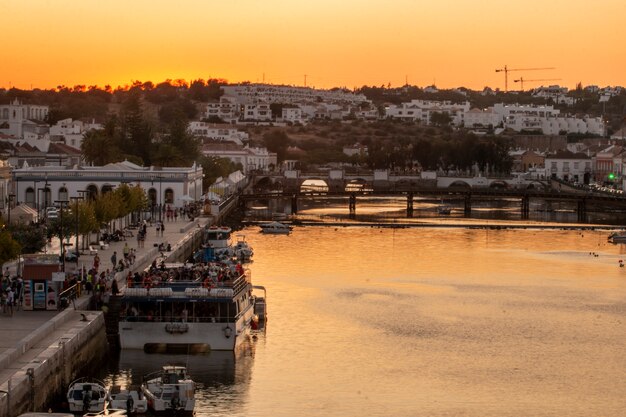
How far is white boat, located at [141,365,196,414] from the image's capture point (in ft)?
89.2

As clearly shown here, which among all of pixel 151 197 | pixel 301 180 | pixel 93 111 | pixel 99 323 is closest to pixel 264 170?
pixel 301 180

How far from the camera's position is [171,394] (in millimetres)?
27312

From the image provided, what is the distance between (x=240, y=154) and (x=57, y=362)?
109378 mm

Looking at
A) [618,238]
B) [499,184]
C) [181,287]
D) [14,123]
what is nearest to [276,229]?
[618,238]

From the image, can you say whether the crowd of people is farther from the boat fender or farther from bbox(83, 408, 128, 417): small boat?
bbox(83, 408, 128, 417): small boat

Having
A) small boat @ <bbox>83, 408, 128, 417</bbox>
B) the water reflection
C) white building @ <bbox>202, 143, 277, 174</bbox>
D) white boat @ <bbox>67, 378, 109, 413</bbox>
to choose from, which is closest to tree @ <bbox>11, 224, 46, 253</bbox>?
the water reflection

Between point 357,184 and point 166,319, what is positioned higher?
point 166,319

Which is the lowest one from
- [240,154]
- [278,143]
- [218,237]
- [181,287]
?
[218,237]

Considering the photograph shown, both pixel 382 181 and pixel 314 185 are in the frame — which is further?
pixel 382 181

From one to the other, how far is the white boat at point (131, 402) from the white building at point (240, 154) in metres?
101

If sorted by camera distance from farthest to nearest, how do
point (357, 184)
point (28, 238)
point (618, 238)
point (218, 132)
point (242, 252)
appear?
1. point (218, 132)
2. point (357, 184)
3. point (618, 238)
4. point (242, 252)
5. point (28, 238)


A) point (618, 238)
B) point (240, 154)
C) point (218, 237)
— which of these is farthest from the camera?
point (240, 154)

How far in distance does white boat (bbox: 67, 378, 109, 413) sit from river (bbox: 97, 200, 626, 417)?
217 cm

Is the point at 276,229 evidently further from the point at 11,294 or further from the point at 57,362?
the point at 57,362
